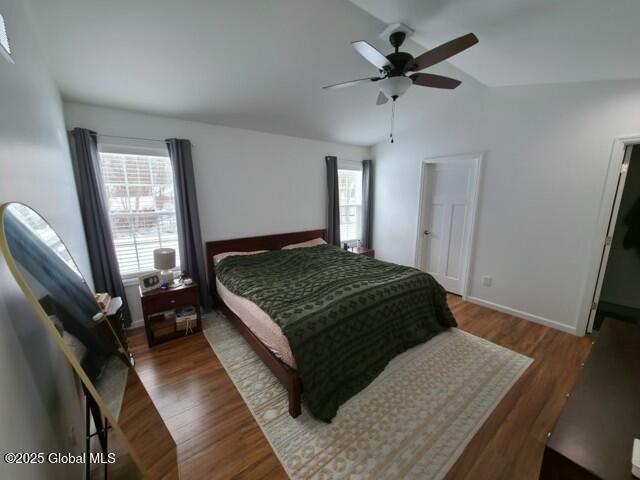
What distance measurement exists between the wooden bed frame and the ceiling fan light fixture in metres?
2.24

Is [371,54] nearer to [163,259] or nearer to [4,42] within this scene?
[4,42]

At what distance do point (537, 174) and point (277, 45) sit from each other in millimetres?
3160

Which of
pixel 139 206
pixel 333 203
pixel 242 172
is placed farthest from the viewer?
pixel 333 203

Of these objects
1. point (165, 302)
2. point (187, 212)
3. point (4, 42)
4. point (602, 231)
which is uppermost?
point (4, 42)

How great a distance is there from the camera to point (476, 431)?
1.64m

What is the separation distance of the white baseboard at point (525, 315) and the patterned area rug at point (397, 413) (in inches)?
38.2

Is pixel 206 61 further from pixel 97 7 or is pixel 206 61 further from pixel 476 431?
pixel 476 431

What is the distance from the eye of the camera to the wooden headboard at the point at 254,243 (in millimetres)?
3281

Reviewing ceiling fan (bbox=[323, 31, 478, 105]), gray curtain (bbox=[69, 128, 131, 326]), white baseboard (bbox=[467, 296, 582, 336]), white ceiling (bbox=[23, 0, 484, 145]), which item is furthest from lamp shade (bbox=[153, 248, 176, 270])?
white baseboard (bbox=[467, 296, 582, 336])

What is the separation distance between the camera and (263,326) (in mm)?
1981

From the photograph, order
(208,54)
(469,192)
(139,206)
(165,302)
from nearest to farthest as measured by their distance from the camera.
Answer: (208,54)
(165,302)
(139,206)
(469,192)

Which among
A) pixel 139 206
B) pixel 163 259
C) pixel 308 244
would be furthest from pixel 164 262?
pixel 308 244

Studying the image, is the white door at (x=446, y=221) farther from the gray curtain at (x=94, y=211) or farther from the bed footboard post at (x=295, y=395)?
the gray curtain at (x=94, y=211)

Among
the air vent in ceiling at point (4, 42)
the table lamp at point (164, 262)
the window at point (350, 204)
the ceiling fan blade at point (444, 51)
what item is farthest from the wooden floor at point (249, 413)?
the window at point (350, 204)
